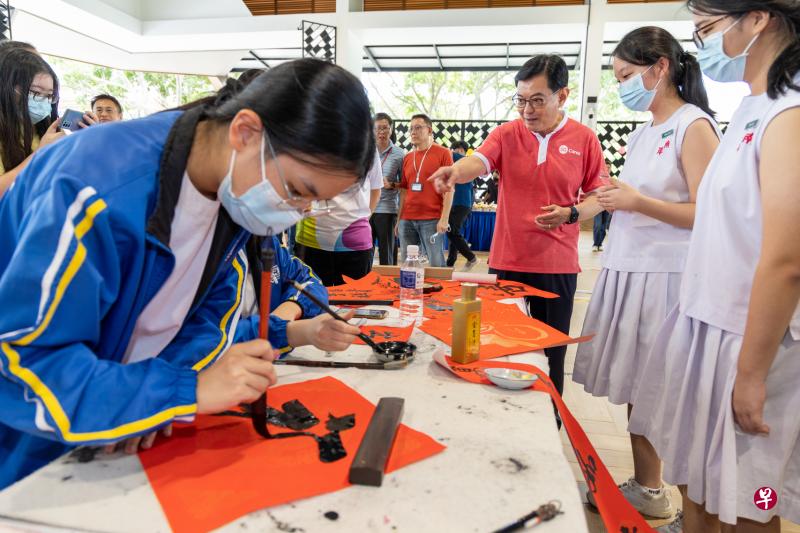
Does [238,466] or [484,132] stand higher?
[484,132]

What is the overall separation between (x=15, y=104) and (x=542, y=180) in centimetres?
201

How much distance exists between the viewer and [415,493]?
653mm

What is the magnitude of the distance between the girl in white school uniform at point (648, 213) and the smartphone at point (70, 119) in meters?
2.20

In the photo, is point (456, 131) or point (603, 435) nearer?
point (603, 435)

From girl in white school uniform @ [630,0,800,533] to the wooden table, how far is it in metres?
0.48

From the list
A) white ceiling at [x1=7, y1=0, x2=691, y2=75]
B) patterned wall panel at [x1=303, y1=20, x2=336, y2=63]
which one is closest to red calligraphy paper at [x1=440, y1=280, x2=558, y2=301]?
patterned wall panel at [x1=303, y1=20, x2=336, y2=63]

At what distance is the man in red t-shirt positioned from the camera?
4.05 metres

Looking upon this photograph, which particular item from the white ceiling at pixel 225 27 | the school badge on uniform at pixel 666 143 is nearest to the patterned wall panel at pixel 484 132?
the white ceiling at pixel 225 27

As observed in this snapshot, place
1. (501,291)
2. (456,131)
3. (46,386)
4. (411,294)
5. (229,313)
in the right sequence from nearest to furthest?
1. (46,386)
2. (229,313)
3. (411,294)
4. (501,291)
5. (456,131)

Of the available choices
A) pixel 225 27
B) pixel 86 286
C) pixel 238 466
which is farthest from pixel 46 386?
pixel 225 27

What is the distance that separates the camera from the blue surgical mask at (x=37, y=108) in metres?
1.91

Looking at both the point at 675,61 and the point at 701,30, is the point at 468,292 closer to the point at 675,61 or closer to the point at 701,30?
the point at 701,30

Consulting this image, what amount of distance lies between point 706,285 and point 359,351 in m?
0.82

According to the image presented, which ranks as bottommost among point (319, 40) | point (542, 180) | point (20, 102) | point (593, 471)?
point (593, 471)
